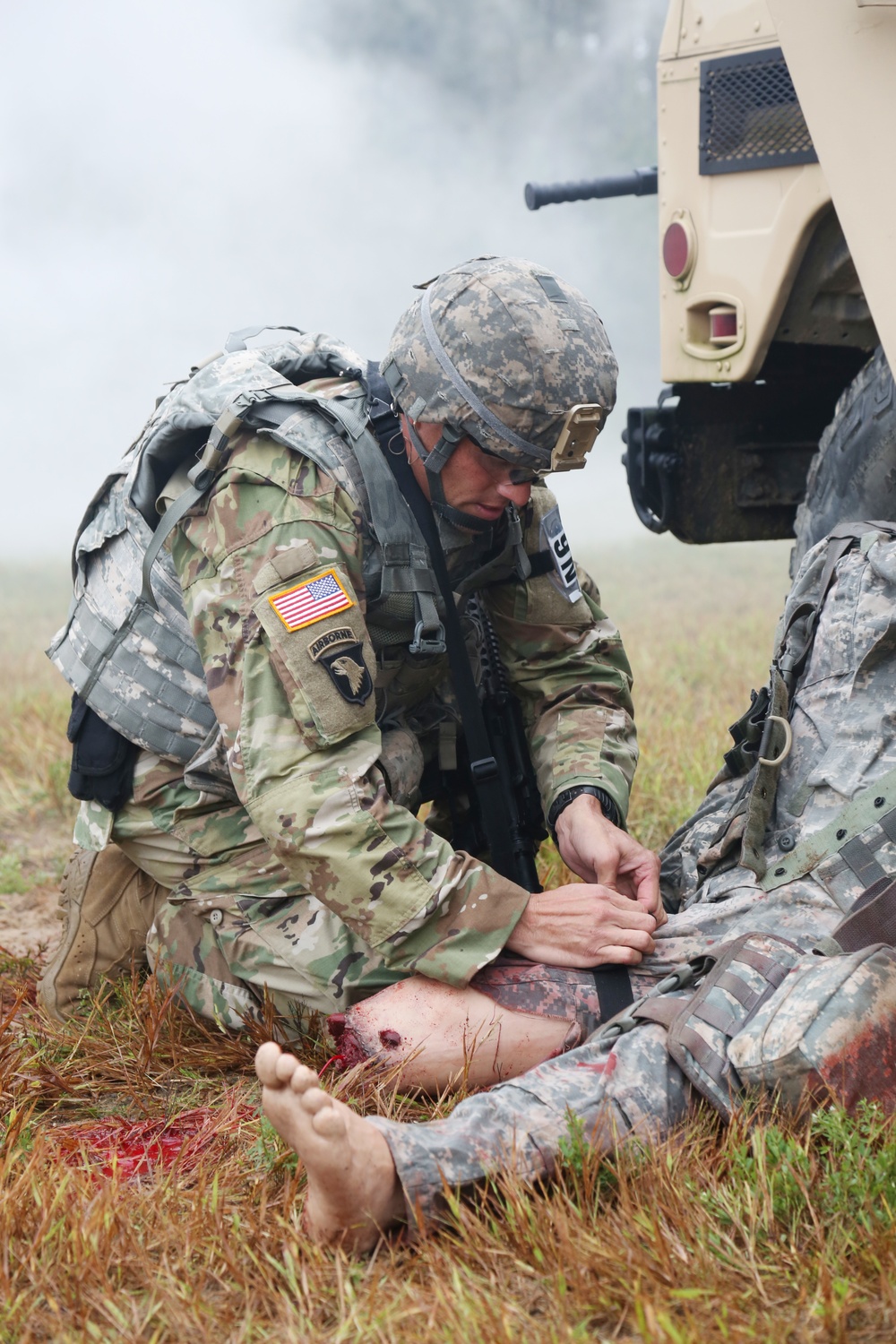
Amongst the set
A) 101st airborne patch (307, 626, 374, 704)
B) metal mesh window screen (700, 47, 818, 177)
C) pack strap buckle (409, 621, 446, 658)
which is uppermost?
metal mesh window screen (700, 47, 818, 177)

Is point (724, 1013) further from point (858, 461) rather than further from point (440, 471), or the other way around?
point (858, 461)

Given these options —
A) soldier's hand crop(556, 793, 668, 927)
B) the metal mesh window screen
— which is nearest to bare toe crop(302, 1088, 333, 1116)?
soldier's hand crop(556, 793, 668, 927)

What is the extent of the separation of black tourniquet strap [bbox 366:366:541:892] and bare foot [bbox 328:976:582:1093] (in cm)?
61

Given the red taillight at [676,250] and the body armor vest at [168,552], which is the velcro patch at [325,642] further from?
the red taillight at [676,250]

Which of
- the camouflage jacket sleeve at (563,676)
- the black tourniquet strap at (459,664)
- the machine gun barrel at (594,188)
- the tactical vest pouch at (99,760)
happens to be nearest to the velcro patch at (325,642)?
the black tourniquet strap at (459,664)

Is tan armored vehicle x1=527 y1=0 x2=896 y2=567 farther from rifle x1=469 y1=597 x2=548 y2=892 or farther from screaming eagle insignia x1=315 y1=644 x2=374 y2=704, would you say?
screaming eagle insignia x1=315 y1=644 x2=374 y2=704

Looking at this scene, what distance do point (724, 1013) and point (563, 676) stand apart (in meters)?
1.17

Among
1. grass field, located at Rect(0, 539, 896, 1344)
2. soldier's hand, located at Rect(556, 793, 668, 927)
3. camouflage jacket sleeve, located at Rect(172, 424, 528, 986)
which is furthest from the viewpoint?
soldier's hand, located at Rect(556, 793, 668, 927)

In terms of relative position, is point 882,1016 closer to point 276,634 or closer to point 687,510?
point 276,634

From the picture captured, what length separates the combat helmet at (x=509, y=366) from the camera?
7.70ft

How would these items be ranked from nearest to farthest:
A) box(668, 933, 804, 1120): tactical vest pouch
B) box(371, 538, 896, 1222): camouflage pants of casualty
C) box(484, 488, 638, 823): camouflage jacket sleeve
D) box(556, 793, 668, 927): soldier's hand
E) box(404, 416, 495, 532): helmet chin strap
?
box(371, 538, 896, 1222): camouflage pants of casualty, box(668, 933, 804, 1120): tactical vest pouch, box(404, 416, 495, 532): helmet chin strap, box(556, 793, 668, 927): soldier's hand, box(484, 488, 638, 823): camouflage jacket sleeve

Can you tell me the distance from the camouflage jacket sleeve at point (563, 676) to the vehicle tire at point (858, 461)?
49 centimetres

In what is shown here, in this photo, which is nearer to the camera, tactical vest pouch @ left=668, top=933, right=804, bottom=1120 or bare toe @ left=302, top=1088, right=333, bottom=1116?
bare toe @ left=302, top=1088, right=333, bottom=1116

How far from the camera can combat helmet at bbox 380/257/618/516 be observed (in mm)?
2348
